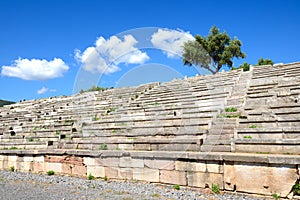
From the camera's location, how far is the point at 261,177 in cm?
500

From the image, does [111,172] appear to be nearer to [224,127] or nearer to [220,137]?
[220,137]

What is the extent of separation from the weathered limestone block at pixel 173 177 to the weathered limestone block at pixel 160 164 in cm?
11

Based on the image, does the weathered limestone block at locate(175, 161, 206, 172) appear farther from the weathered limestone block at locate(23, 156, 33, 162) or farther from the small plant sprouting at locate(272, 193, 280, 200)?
the weathered limestone block at locate(23, 156, 33, 162)

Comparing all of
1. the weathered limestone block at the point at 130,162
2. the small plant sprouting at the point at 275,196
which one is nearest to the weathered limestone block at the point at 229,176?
the small plant sprouting at the point at 275,196

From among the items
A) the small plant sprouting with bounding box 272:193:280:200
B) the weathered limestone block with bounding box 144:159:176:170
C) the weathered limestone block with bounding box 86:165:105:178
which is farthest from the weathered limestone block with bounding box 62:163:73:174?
the small plant sprouting with bounding box 272:193:280:200

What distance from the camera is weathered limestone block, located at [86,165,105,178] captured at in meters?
7.36

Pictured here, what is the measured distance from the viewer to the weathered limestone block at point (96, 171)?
24.2ft

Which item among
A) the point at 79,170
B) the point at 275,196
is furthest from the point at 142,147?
the point at 275,196

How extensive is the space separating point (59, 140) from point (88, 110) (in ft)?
13.6

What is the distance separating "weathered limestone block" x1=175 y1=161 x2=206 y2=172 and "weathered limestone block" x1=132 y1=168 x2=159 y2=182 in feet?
2.11

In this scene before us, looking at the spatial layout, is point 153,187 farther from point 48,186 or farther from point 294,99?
point 294,99

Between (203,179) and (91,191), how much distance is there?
2.68 metres

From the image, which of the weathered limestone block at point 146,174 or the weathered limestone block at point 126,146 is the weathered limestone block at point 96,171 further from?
the weathered limestone block at point 146,174

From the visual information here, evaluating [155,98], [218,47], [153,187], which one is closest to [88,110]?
[155,98]
